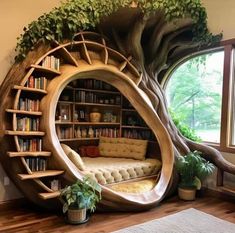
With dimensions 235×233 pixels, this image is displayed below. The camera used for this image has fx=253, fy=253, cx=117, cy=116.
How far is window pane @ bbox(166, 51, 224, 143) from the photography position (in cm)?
459

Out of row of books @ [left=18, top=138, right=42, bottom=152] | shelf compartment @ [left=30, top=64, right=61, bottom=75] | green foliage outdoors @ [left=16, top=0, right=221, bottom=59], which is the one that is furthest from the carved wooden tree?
row of books @ [left=18, top=138, right=42, bottom=152]

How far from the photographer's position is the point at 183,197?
4.05 meters

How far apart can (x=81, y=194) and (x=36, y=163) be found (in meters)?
0.70

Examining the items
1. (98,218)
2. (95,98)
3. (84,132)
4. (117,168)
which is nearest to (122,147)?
(84,132)

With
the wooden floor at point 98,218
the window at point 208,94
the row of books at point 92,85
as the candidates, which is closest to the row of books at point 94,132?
the row of books at point 92,85

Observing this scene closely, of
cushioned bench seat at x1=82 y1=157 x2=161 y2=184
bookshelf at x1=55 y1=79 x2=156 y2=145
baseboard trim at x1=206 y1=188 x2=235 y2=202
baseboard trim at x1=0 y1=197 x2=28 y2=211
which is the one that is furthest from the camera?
bookshelf at x1=55 y1=79 x2=156 y2=145

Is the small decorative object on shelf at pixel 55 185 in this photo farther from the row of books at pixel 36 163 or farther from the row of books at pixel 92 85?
the row of books at pixel 92 85

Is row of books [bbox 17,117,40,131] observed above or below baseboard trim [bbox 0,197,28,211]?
above

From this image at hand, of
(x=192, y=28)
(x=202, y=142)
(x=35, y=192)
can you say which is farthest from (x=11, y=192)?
(x=192, y=28)

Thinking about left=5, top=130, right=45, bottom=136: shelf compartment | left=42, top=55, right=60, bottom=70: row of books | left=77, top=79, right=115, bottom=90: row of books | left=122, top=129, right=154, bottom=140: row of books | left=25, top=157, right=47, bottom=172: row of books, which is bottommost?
left=25, top=157, right=47, bottom=172: row of books

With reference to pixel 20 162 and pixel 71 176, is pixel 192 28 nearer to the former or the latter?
pixel 71 176

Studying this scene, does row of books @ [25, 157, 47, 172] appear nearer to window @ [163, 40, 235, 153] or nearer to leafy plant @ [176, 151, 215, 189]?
leafy plant @ [176, 151, 215, 189]

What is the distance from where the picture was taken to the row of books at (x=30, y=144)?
311cm

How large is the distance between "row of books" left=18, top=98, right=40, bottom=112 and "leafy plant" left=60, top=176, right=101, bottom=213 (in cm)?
109
